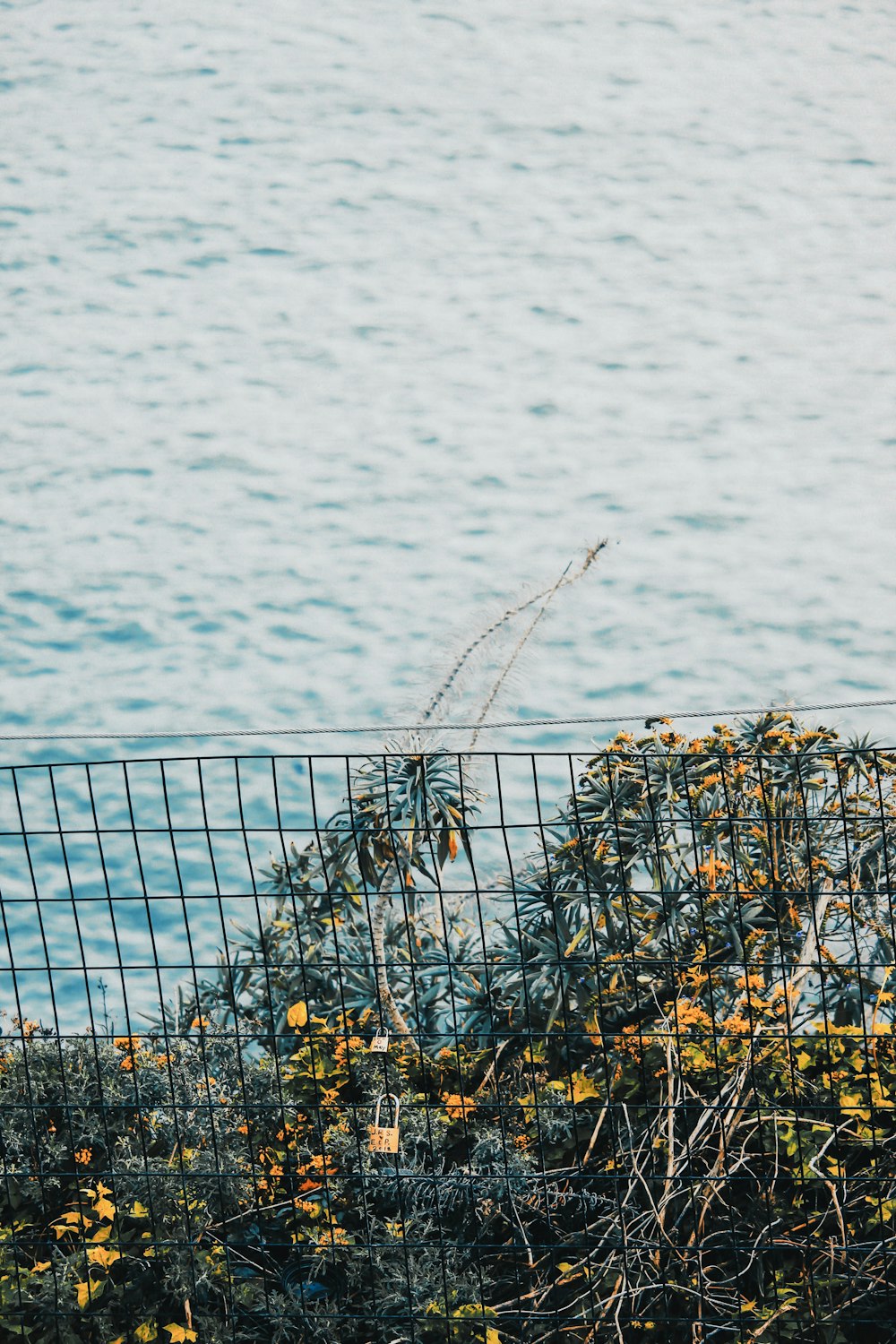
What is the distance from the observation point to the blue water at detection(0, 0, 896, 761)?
6.16m

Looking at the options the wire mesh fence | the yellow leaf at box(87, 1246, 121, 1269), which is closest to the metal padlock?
the wire mesh fence

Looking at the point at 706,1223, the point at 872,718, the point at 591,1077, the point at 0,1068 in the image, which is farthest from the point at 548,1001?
the point at 872,718

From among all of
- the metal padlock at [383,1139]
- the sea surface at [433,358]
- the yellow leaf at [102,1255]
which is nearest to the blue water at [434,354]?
the sea surface at [433,358]

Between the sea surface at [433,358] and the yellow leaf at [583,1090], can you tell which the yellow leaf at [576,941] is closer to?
the yellow leaf at [583,1090]

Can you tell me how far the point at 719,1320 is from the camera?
9.75 ft

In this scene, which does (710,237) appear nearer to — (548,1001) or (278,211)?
(278,211)

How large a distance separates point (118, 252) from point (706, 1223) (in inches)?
211

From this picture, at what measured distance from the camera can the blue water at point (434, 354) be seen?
20.2 feet

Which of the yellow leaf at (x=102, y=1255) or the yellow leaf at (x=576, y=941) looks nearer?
the yellow leaf at (x=102, y=1255)

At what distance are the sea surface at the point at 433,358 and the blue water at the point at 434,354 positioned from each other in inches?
0.6

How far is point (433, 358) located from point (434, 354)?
19mm

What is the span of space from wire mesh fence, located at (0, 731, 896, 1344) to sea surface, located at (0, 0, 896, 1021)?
1.99 meters

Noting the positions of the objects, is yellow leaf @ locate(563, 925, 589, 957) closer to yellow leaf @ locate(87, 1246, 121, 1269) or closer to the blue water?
yellow leaf @ locate(87, 1246, 121, 1269)

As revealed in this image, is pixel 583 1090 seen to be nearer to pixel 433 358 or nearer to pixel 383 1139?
pixel 383 1139
